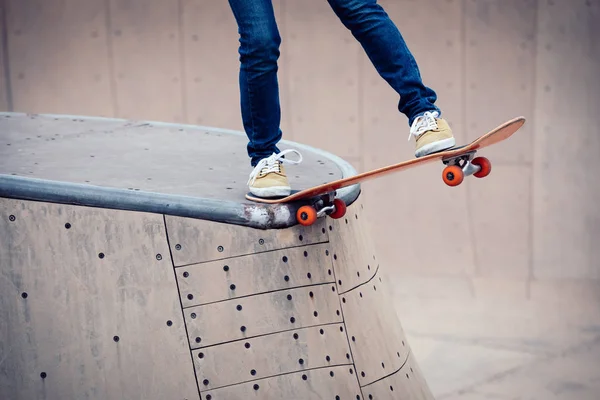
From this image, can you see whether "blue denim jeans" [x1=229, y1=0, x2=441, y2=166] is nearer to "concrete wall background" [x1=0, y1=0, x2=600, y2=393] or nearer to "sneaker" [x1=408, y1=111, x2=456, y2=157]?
"sneaker" [x1=408, y1=111, x2=456, y2=157]

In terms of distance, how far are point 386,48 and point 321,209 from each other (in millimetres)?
580

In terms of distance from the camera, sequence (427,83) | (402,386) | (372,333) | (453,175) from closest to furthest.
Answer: (453,175)
(372,333)
(402,386)
(427,83)

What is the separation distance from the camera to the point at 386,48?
8.82ft

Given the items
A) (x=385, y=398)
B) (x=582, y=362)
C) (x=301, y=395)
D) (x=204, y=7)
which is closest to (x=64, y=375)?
(x=301, y=395)

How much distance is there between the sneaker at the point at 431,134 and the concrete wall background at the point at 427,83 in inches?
115

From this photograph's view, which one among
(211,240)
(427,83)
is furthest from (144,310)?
(427,83)

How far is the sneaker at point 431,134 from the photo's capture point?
8.58 feet

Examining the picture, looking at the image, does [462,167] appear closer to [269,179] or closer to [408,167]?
[408,167]

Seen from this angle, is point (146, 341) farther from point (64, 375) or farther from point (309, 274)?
point (309, 274)

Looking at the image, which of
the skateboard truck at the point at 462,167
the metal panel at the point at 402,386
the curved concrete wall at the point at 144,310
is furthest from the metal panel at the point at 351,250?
the skateboard truck at the point at 462,167

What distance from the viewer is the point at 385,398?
2895mm

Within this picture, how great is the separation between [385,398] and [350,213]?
0.69 meters

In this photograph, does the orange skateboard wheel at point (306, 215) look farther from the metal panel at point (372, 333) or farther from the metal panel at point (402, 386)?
the metal panel at point (402, 386)

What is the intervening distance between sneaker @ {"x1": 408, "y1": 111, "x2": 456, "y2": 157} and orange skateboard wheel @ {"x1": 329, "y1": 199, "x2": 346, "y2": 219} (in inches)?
12.0
